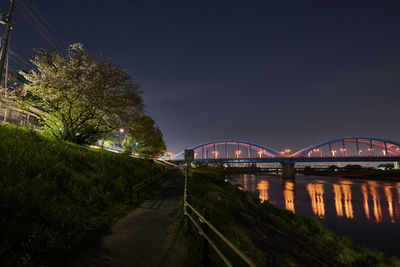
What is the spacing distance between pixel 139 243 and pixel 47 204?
3738 mm

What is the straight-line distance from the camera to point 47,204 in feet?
22.2

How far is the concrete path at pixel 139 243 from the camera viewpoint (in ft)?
16.8

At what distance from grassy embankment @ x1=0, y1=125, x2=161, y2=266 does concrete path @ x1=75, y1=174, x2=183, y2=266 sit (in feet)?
2.02

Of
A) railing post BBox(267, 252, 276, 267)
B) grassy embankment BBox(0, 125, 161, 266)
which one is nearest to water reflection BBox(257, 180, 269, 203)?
grassy embankment BBox(0, 125, 161, 266)

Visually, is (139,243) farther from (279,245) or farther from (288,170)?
(288,170)

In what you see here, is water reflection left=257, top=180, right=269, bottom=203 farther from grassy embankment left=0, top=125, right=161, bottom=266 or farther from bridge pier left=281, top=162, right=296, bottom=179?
bridge pier left=281, top=162, right=296, bottom=179

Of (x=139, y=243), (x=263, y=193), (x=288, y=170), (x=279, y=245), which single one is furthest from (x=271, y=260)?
(x=288, y=170)

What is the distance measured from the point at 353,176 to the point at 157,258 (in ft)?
443

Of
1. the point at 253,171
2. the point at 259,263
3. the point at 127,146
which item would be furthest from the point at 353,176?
the point at 259,263

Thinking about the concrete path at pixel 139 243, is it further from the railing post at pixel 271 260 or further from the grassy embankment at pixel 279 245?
the railing post at pixel 271 260

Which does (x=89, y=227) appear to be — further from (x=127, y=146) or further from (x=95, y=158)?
(x=127, y=146)

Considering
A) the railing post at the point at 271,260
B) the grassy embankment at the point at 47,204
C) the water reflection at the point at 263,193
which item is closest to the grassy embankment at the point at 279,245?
the railing post at the point at 271,260

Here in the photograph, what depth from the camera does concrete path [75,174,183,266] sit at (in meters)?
5.12

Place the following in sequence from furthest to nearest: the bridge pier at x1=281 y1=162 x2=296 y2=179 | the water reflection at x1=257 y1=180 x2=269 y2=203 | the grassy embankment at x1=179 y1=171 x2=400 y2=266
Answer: the bridge pier at x1=281 y1=162 x2=296 y2=179 → the water reflection at x1=257 y1=180 x2=269 y2=203 → the grassy embankment at x1=179 y1=171 x2=400 y2=266
